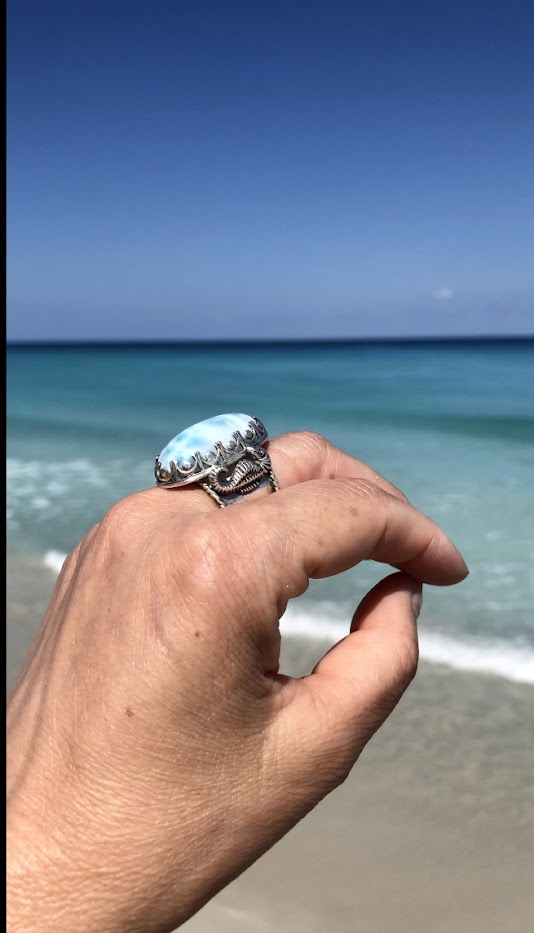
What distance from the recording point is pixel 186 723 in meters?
1.41

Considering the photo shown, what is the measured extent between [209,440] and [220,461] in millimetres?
75

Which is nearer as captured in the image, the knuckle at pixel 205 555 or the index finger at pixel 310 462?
the knuckle at pixel 205 555

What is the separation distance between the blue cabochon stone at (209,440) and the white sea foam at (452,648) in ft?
10.00

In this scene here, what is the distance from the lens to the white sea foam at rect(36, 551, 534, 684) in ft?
15.9

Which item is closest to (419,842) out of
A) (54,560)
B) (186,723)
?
(186,723)

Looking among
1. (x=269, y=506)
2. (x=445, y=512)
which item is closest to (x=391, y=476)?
(x=445, y=512)

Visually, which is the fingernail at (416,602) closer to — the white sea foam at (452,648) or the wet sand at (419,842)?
the wet sand at (419,842)

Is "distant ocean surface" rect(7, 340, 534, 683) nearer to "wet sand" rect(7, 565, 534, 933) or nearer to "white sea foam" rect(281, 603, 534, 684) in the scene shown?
"white sea foam" rect(281, 603, 534, 684)

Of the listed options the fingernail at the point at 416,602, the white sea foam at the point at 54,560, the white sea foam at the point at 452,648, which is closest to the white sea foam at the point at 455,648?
the white sea foam at the point at 452,648

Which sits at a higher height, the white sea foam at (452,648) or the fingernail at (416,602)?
the fingernail at (416,602)

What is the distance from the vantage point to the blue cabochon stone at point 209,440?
1.84m

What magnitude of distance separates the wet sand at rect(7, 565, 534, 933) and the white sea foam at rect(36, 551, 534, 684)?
1.10ft

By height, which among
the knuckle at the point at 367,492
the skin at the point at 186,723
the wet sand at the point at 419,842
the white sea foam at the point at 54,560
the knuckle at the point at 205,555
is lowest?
the wet sand at the point at 419,842

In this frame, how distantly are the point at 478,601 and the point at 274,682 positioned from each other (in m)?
4.84
